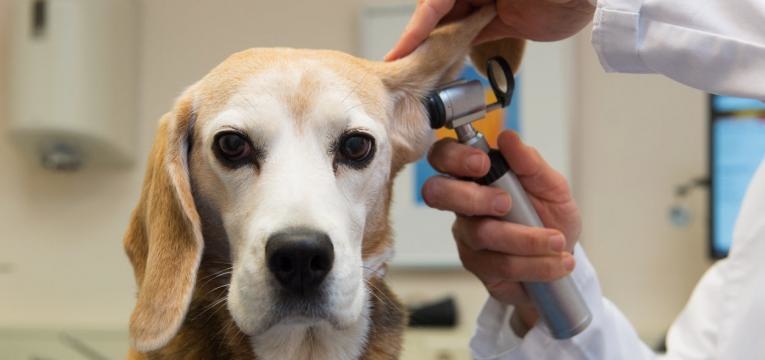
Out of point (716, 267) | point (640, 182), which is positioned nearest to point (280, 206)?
point (716, 267)

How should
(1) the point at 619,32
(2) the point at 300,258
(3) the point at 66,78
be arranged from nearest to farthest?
(2) the point at 300,258
(1) the point at 619,32
(3) the point at 66,78

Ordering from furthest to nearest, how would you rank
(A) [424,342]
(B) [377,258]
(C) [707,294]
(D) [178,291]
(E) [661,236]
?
1. (E) [661,236]
2. (A) [424,342]
3. (C) [707,294]
4. (B) [377,258]
5. (D) [178,291]

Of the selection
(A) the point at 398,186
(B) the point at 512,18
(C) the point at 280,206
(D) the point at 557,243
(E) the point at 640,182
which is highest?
(B) the point at 512,18

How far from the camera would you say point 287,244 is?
0.76m

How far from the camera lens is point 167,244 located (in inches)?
34.9

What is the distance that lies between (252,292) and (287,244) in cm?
8

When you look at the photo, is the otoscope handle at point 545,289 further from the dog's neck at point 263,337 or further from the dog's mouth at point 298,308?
the dog's mouth at point 298,308

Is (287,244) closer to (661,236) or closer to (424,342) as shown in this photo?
(424,342)

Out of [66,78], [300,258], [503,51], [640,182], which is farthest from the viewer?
[640,182]

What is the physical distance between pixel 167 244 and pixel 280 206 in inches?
6.6

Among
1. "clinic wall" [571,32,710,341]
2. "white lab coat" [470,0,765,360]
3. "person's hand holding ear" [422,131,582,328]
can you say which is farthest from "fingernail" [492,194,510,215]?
"clinic wall" [571,32,710,341]

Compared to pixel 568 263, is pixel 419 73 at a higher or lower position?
higher

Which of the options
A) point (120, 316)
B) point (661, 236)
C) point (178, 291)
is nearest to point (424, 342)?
point (661, 236)

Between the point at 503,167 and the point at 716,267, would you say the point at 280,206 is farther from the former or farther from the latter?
the point at 716,267
